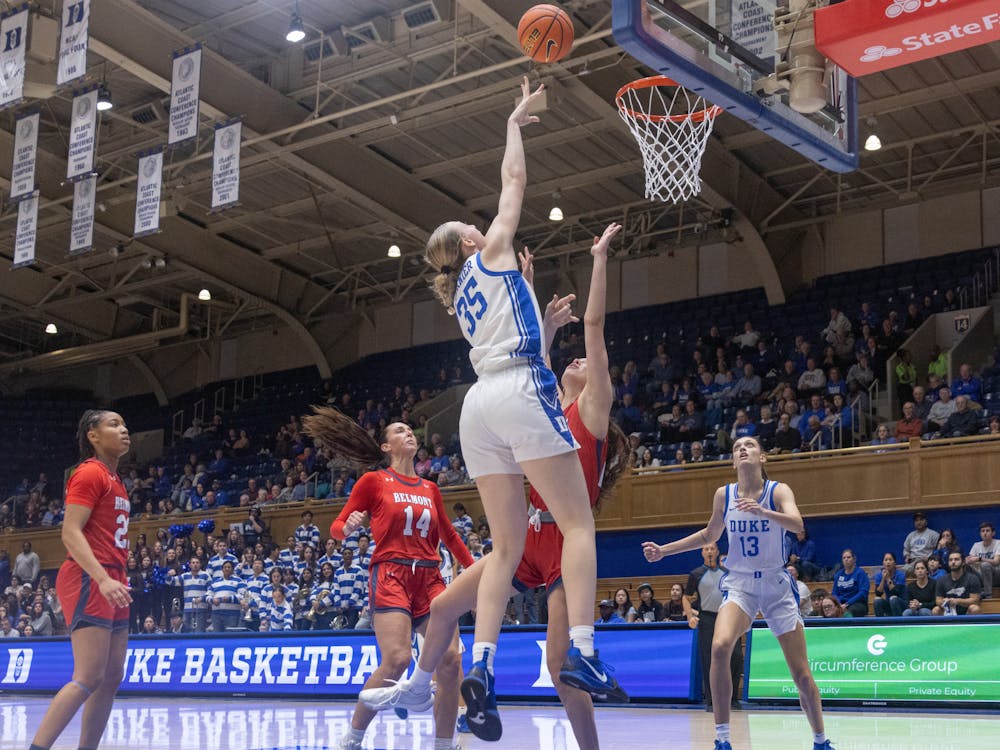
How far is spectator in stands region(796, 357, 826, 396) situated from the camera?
2089 cm

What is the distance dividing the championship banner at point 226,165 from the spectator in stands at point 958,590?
10883 mm

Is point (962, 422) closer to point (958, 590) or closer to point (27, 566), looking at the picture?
point (958, 590)

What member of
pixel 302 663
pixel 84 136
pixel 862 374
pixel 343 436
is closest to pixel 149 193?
pixel 84 136

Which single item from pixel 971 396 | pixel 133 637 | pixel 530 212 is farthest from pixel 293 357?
pixel 971 396

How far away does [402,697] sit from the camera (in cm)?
509

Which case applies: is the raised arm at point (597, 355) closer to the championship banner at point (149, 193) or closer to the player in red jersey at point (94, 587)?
the player in red jersey at point (94, 587)

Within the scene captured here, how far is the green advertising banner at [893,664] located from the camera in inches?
439

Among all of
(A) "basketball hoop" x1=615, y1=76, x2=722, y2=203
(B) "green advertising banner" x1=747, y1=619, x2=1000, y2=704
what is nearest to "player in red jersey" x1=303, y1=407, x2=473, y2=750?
(A) "basketball hoop" x1=615, y1=76, x2=722, y2=203

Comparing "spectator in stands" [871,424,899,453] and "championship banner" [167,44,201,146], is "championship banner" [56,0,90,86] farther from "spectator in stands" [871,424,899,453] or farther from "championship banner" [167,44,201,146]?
"spectator in stands" [871,424,899,453]

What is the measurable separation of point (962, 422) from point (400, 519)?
12.7 meters

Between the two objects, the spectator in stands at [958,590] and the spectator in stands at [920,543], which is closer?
the spectator in stands at [958,590]

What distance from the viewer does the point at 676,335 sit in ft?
84.0

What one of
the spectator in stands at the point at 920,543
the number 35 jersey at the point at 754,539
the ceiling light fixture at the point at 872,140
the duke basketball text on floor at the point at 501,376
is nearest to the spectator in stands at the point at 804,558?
the duke basketball text on floor at the point at 501,376

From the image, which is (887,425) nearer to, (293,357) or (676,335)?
(676,335)
